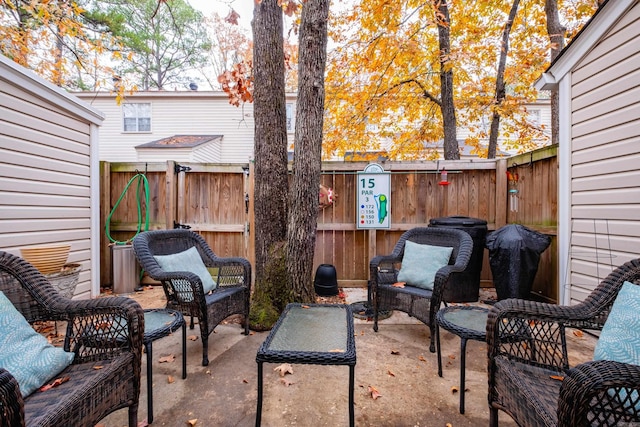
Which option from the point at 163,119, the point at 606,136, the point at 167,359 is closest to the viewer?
the point at 167,359

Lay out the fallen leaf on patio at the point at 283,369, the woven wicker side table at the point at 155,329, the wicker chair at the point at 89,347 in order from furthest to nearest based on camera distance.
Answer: the fallen leaf on patio at the point at 283,369
the woven wicker side table at the point at 155,329
the wicker chair at the point at 89,347

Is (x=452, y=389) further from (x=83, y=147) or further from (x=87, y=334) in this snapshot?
(x=83, y=147)

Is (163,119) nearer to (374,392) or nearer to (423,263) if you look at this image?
(423,263)

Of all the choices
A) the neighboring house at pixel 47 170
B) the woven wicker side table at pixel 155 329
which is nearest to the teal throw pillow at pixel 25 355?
the woven wicker side table at pixel 155 329

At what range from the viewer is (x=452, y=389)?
1.86 m

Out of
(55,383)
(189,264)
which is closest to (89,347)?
(55,383)

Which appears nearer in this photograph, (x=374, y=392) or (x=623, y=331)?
(x=623, y=331)

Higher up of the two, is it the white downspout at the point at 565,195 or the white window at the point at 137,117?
the white window at the point at 137,117

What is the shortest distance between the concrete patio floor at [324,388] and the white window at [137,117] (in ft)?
30.2

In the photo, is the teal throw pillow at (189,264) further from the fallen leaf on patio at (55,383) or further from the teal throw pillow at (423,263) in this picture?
the teal throw pillow at (423,263)

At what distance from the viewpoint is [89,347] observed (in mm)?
1401

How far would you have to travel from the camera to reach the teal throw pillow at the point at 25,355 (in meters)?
1.13

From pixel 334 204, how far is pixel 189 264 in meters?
2.20

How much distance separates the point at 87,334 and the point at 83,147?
3020 mm
